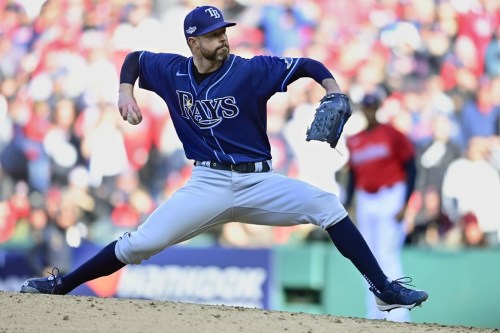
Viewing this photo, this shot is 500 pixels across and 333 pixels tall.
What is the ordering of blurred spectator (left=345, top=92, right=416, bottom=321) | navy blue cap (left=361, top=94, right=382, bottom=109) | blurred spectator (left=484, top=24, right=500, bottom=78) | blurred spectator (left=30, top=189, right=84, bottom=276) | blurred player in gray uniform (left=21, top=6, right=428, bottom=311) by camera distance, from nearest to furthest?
blurred player in gray uniform (left=21, top=6, right=428, bottom=311), navy blue cap (left=361, top=94, right=382, bottom=109), blurred spectator (left=345, top=92, right=416, bottom=321), blurred spectator (left=484, top=24, right=500, bottom=78), blurred spectator (left=30, top=189, right=84, bottom=276)

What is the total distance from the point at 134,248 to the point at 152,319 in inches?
16.5

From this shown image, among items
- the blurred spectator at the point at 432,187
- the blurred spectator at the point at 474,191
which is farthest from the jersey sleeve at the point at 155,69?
the blurred spectator at the point at 474,191

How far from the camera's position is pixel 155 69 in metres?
5.32

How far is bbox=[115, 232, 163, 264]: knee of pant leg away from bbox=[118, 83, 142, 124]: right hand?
0.57 m

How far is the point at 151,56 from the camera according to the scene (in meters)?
5.40

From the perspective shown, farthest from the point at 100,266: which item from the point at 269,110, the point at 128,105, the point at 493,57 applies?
the point at 493,57

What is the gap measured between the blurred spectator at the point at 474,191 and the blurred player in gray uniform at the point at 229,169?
400 centimetres

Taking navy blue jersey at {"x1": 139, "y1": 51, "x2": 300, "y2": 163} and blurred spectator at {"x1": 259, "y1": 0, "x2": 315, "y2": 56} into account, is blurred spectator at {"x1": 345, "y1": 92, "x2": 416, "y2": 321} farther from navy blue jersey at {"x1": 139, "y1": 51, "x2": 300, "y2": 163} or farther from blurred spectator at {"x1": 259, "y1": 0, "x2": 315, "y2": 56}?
navy blue jersey at {"x1": 139, "y1": 51, "x2": 300, "y2": 163}

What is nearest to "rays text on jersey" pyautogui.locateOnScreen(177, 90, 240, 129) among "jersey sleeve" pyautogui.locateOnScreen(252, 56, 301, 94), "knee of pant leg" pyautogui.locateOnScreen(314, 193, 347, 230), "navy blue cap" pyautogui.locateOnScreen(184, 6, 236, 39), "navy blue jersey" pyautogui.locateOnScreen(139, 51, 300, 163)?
"navy blue jersey" pyautogui.locateOnScreen(139, 51, 300, 163)

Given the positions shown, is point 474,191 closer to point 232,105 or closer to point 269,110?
point 269,110

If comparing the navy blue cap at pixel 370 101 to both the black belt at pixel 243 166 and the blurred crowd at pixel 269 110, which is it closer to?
the blurred crowd at pixel 269 110

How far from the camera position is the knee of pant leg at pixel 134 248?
4.98 m

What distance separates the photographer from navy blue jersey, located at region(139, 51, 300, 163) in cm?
504

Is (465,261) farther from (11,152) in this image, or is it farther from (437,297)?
(11,152)
